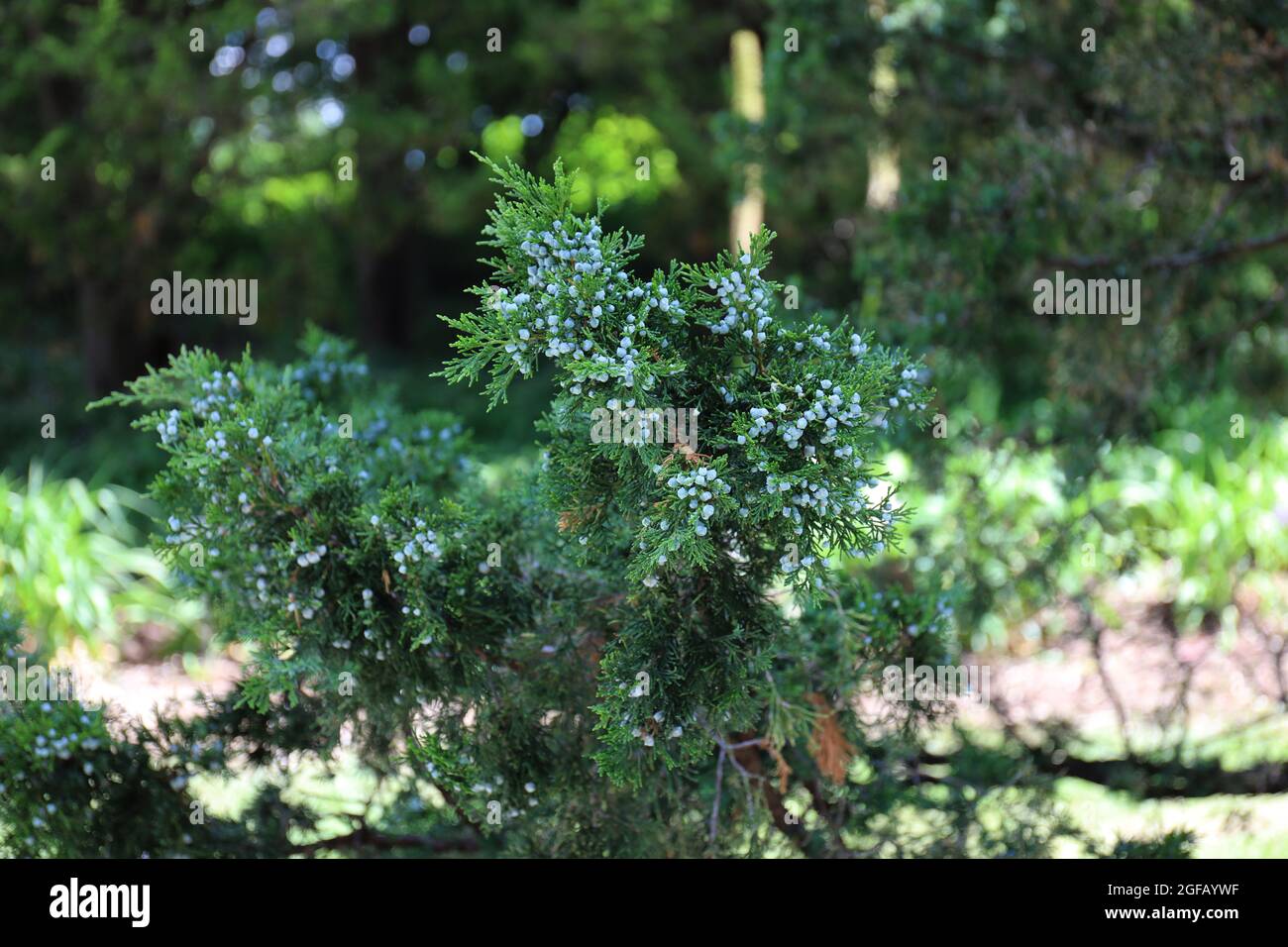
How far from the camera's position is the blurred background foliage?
13.3 ft

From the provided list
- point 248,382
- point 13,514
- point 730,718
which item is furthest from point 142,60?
point 730,718

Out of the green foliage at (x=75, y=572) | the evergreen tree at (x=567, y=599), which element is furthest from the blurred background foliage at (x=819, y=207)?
the evergreen tree at (x=567, y=599)

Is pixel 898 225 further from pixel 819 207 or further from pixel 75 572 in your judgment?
pixel 819 207

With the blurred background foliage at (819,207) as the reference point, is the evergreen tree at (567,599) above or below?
below

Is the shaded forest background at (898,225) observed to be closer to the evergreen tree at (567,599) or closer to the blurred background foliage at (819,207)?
the blurred background foliage at (819,207)

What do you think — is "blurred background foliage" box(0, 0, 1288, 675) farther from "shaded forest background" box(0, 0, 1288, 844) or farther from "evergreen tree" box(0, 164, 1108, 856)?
"evergreen tree" box(0, 164, 1108, 856)

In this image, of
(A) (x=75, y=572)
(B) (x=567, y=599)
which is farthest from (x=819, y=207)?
(B) (x=567, y=599)

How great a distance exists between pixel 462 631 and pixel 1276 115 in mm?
3062

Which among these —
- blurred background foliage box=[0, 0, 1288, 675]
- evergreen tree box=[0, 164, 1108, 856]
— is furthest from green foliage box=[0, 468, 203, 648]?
evergreen tree box=[0, 164, 1108, 856]

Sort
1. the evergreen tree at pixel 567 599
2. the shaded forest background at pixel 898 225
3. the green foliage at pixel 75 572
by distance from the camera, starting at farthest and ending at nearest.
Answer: the green foliage at pixel 75 572 → the shaded forest background at pixel 898 225 → the evergreen tree at pixel 567 599

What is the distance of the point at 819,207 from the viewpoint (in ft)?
34.0

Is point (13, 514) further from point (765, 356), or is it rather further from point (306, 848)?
point (765, 356)

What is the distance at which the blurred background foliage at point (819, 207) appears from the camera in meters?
4.07

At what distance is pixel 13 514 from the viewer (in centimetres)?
611
